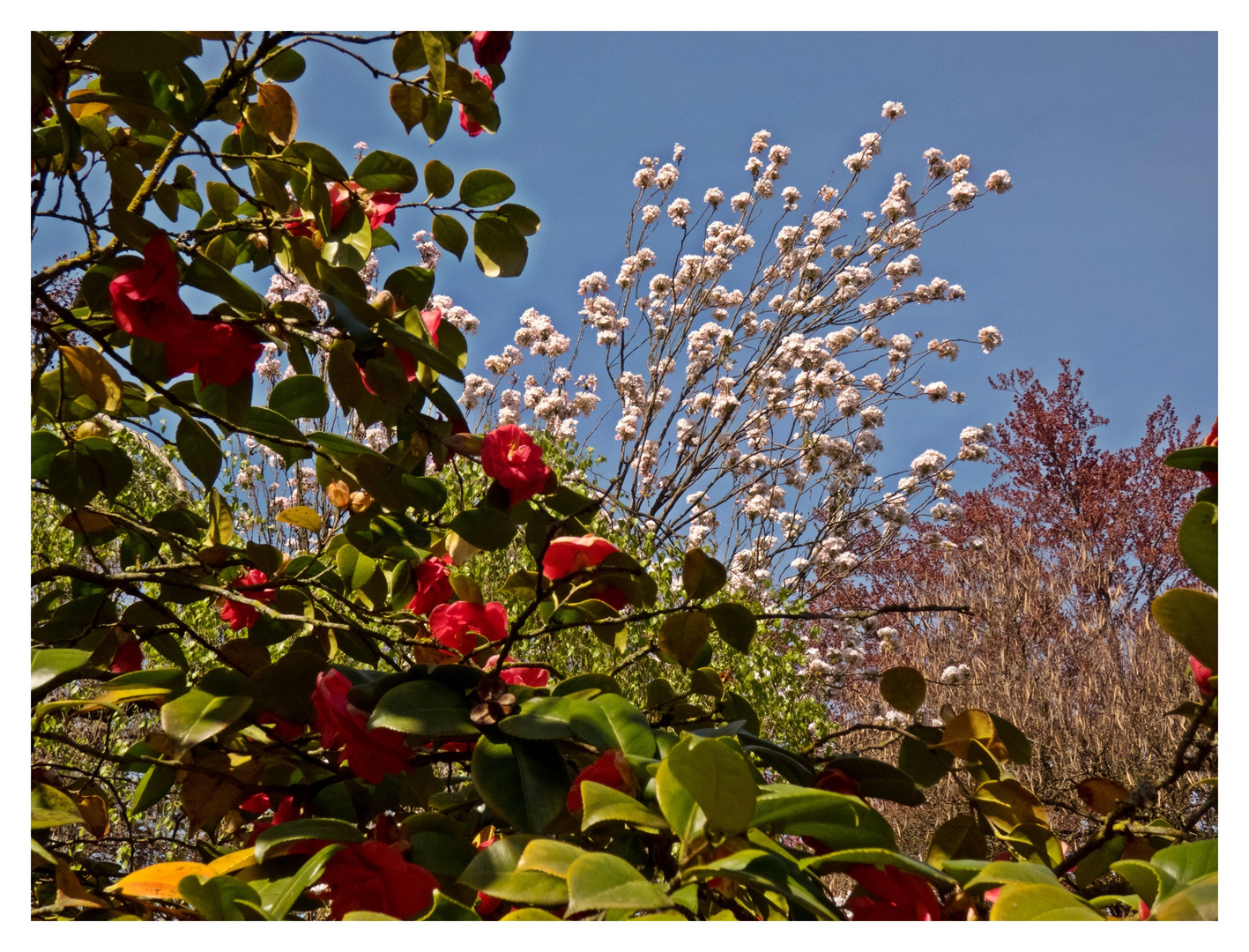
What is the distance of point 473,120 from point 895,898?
0.86 m

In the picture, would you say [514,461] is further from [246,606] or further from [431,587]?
[246,606]

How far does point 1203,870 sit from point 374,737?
476 mm

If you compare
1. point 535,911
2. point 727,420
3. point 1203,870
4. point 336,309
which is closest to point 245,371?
point 336,309

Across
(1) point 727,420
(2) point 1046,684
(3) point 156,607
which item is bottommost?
(2) point 1046,684

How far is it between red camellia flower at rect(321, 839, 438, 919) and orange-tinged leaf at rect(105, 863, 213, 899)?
72 millimetres

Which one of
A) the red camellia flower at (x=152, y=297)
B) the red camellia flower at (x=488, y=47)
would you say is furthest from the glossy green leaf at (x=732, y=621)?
Result: the red camellia flower at (x=488, y=47)

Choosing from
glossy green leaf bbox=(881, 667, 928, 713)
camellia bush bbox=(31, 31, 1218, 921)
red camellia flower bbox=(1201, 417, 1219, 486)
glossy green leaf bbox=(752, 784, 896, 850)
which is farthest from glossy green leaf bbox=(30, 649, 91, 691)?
red camellia flower bbox=(1201, 417, 1219, 486)

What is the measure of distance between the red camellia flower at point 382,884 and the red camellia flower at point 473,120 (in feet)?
2.54

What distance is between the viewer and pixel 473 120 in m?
0.90

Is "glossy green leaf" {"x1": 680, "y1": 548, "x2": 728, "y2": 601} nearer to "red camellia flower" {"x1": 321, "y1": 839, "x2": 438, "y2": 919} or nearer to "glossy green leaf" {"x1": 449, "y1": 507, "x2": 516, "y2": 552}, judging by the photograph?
"glossy green leaf" {"x1": 449, "y1": 507, "x2": 516, "y2": 552}

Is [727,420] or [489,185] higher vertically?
[727,420]

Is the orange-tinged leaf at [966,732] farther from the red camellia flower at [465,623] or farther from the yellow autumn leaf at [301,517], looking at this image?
the yellow autumn leaf at [301,517]
